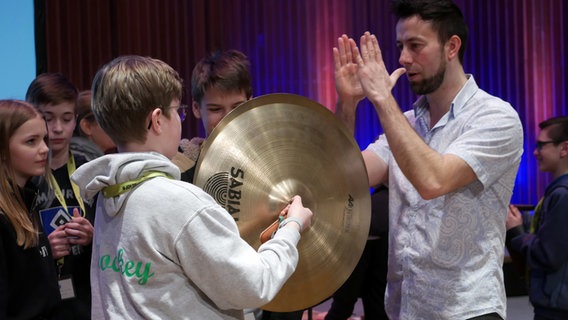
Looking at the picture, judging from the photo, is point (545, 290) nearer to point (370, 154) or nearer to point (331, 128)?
point (370, 154)

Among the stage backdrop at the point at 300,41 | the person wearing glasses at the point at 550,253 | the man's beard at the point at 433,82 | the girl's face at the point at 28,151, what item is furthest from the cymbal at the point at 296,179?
the stage backdrop at the point at 300,41

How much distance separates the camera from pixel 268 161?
2143mm

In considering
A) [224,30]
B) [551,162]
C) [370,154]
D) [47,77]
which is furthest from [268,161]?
[224,30]

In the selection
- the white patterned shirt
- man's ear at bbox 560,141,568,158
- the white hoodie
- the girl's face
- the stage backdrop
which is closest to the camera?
the white hoodie

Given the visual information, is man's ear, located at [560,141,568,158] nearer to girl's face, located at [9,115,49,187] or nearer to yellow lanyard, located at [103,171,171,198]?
girl's face, located at [9,115,49,187]

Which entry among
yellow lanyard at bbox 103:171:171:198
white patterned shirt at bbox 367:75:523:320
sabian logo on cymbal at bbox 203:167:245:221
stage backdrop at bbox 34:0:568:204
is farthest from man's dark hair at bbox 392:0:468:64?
stage backdrop at bbox 34:0:568:204

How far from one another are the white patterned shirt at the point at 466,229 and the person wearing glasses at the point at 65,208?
3.56 ft

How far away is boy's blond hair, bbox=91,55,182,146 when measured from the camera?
1.86 meters

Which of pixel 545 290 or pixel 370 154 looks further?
pixel 545 290

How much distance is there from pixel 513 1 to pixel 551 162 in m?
4.51

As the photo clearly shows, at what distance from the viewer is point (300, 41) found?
8.37 metres

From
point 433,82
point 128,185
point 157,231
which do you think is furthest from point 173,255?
point 433,82

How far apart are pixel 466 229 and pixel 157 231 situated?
42.0 inches

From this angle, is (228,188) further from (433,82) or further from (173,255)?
(433,82)
